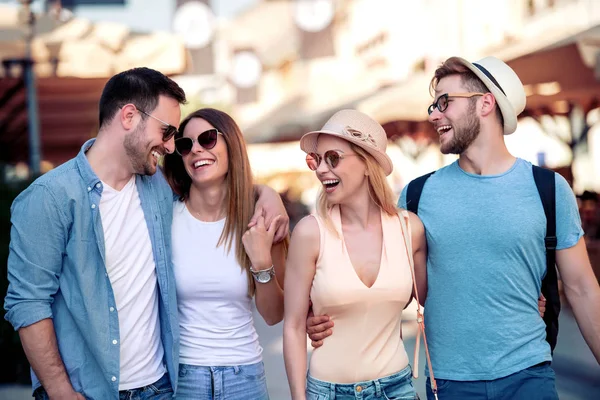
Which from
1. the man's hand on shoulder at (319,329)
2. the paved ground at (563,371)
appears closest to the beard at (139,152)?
the man's hand on shoulder at (319,329)

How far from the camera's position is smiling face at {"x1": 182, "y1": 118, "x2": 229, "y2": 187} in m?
3.40

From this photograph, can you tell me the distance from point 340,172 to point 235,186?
0.57 metres

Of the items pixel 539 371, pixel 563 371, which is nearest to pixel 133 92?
pixel 539 371

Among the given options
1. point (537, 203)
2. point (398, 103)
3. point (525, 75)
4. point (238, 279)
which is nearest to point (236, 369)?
point (238, 279)

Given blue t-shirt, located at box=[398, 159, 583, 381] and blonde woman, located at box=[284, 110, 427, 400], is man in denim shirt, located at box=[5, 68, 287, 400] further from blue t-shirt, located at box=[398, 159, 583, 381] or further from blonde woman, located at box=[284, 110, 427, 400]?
blue t-shirt, located at box=[398, 159, 583, 381]

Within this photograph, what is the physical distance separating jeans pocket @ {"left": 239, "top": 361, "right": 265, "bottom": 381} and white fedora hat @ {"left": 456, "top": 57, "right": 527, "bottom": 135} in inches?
60.3

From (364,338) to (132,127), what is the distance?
1263 millimetres

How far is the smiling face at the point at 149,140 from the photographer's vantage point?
309 centimetres

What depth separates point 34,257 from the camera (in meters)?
2.79

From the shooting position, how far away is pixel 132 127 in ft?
10.2

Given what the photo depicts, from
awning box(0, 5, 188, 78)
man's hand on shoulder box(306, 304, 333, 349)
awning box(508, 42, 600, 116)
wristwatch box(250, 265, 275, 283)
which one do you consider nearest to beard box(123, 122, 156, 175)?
wristwatch box(250, 265, 275, 283)

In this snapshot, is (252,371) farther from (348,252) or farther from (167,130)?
(167,130)

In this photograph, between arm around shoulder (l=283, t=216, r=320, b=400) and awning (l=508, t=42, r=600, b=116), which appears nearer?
arm around shoulder (l=283, t=216, r=320, b=400)

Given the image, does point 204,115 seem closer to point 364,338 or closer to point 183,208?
point 183,208
